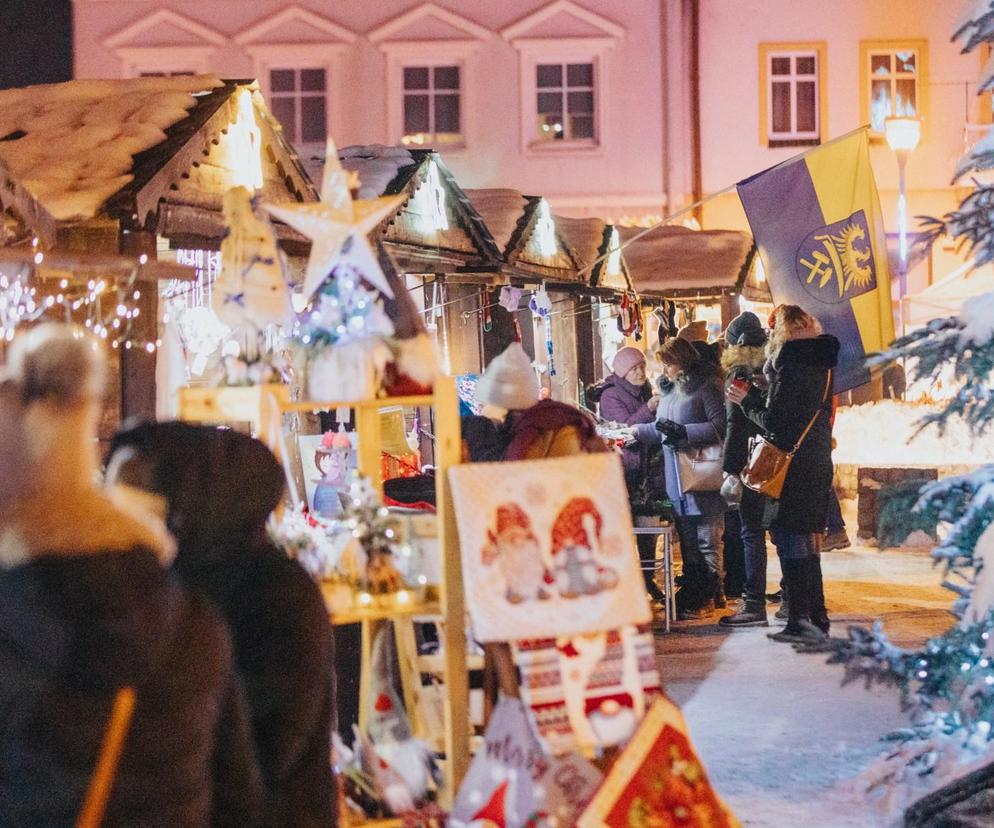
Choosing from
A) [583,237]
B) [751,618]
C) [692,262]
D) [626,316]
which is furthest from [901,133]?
[751,618]

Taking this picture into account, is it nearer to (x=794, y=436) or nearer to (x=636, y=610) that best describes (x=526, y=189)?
(x=794, y=436)

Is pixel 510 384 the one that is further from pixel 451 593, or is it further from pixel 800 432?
pixel 800 432

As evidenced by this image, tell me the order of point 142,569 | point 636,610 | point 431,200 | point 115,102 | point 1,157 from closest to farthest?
point 142,569, point 636,610, point 1,157, point 115,102, point 431,200

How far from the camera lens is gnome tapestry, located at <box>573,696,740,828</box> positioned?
4213 millimetres

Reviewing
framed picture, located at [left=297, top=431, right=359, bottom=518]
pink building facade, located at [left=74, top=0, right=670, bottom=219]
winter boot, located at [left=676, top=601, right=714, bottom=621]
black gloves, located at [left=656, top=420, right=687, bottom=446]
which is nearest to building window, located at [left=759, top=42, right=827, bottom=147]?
pink building facade, located at [left=74, top=0, right=670, bottom=219]

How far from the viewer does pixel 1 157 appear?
271 inches

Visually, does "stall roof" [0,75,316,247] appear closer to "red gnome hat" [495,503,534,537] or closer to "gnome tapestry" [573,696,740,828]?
"red gnome hat" [495,503,534,537]

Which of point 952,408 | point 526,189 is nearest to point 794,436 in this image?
point 952,408

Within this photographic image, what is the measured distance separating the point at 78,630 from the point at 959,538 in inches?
152

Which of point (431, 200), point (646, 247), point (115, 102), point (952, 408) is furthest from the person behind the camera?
point (646, 247)

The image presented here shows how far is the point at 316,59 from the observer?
20.9 metres

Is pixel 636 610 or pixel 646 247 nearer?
pixel 636 610

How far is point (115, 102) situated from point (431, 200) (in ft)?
9.10

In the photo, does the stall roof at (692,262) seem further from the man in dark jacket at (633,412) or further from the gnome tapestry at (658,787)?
the gnome tapestry at (658,787)
